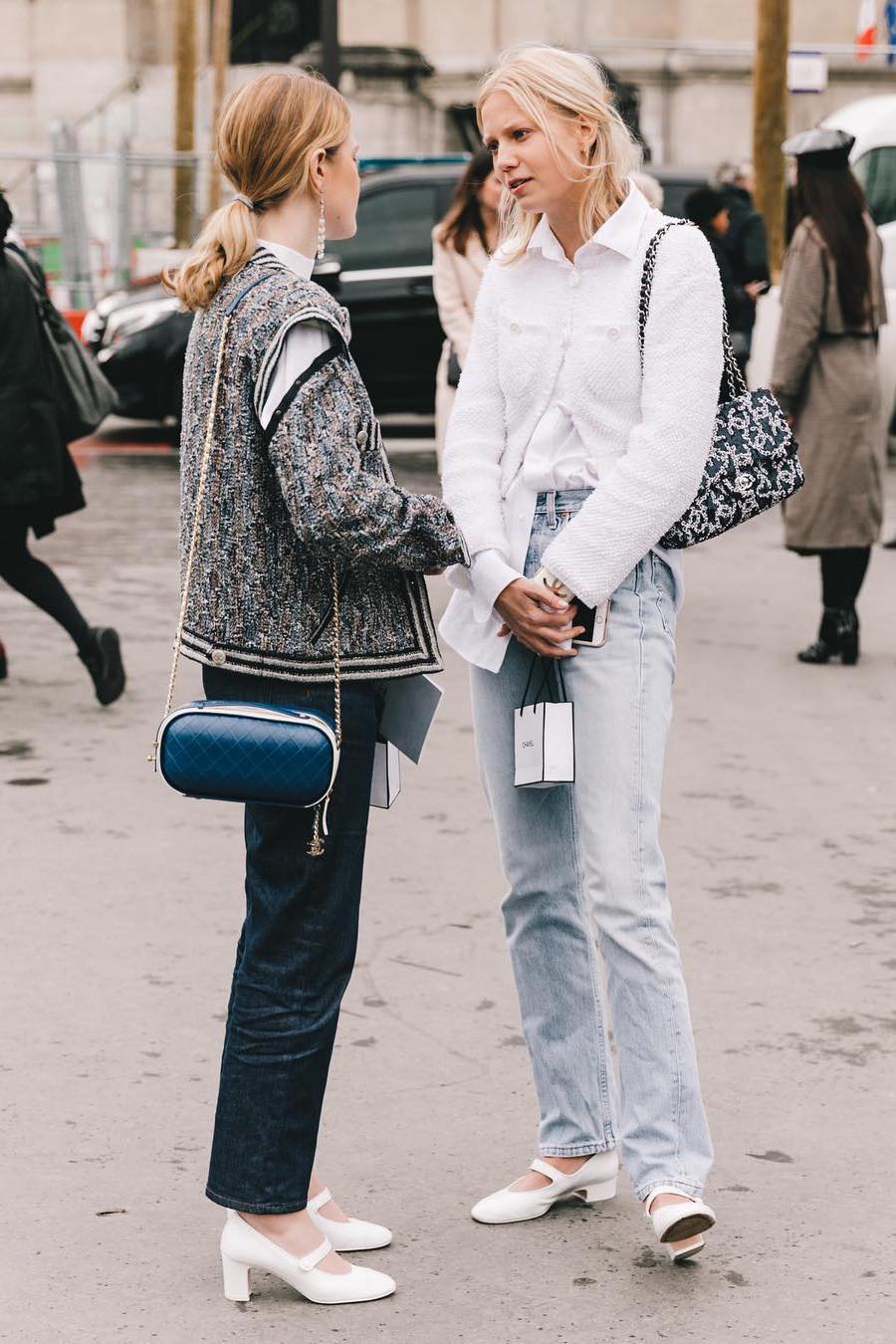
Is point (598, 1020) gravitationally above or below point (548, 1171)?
above

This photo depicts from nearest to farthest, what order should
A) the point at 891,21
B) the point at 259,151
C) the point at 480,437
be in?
the point at 259,151 → the point at 480,437 → the point at 891,21

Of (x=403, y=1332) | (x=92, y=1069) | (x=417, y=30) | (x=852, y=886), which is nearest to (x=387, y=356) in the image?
(x=852, y=886)

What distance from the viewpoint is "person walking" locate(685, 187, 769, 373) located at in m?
11.4

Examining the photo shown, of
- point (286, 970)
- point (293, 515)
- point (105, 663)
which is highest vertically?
point (293, 515)

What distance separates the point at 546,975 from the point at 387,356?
11164 millimetres

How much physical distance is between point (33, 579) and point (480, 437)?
4.06 metres

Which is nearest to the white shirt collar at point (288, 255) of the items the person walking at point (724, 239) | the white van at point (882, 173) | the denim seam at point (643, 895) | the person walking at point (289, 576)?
the person walking at point (289, 576)

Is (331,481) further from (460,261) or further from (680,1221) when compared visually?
(460,261)

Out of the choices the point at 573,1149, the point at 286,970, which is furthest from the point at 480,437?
the point at 573,1149

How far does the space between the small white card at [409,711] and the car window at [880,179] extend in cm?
1254

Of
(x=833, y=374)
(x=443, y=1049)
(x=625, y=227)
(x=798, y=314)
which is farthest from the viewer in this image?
(x=833, y=374)

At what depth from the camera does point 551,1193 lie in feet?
11.3

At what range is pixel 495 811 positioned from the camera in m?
3.41

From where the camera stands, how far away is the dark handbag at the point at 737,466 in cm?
327
